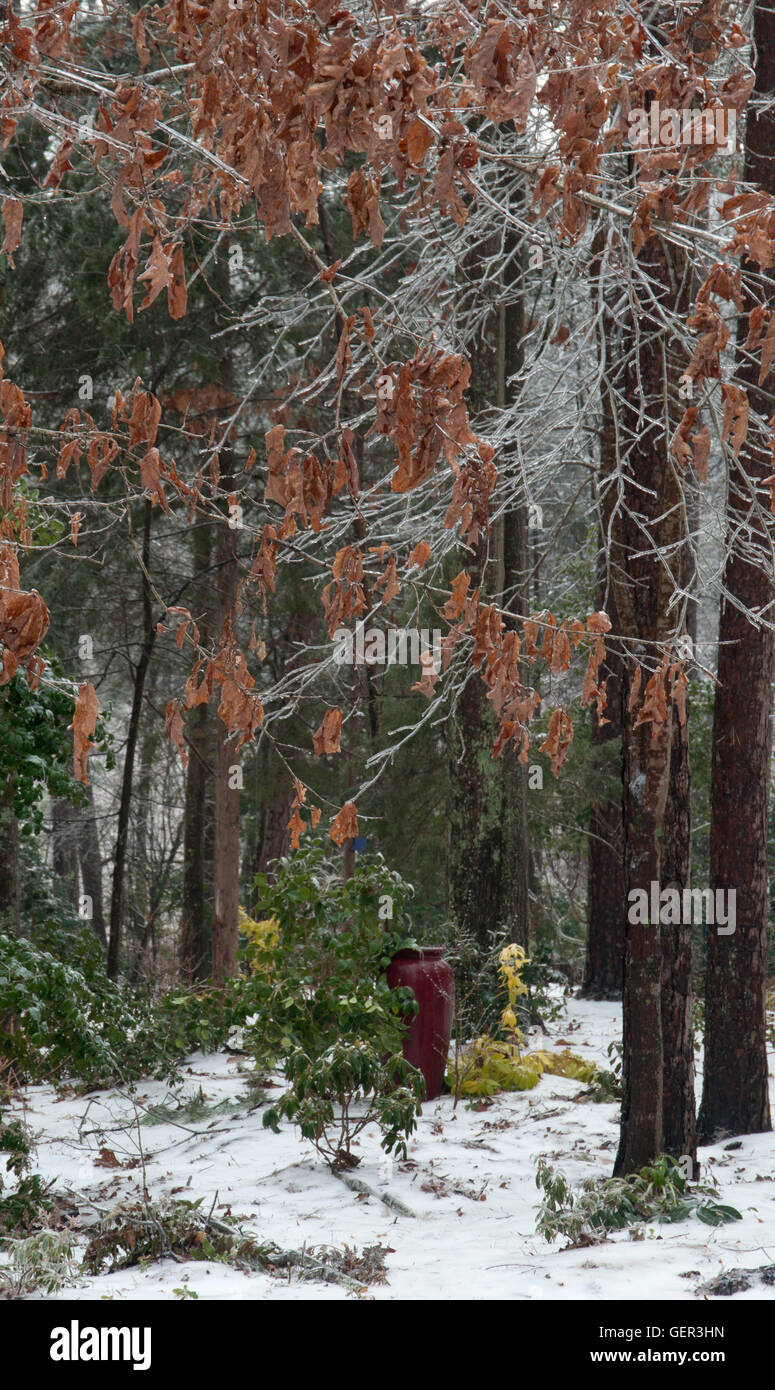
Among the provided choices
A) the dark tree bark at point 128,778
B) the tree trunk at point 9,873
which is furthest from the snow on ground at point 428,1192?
the dark tree bark at point 128,778

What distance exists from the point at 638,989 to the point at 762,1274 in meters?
1.22

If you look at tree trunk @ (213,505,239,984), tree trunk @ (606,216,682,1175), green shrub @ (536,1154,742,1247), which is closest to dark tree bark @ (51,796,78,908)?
tree trunk @ (213,505,239,984)

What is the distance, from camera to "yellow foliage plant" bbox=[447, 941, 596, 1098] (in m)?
6.70

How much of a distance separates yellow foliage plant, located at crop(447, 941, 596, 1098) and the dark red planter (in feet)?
0.46

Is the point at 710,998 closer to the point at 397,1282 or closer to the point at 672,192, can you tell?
the point at 397,1282

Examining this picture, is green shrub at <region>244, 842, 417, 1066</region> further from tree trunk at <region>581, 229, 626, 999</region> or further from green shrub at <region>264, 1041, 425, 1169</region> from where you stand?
tree trunk at <region>581, 229, 626, 999</region>

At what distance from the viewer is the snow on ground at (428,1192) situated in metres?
3.82

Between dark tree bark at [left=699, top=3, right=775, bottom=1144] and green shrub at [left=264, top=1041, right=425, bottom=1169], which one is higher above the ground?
dark tree bark at [left=699, top=3, right=775, bottom=1144]

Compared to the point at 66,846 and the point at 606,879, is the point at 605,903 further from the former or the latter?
the point at 66,846

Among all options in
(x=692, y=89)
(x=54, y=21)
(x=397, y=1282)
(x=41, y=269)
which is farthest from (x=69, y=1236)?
(x=41, y=269)

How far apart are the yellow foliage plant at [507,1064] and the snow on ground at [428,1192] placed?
9cm

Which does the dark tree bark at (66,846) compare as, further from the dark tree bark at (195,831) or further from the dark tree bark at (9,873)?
the dark tree bark at (9,873)

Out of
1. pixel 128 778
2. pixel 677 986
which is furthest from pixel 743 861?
pixel 128 778

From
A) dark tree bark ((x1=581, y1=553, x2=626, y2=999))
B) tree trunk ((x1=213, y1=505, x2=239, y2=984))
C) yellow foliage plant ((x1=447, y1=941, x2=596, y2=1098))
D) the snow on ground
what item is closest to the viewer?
the snow on ground
